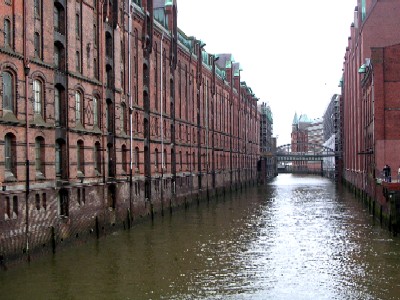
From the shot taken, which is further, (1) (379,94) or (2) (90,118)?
(1) (379,94)

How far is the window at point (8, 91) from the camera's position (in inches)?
747

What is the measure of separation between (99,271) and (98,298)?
11.3ft

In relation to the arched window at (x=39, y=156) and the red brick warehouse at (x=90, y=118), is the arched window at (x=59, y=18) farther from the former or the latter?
the arched window at (x=39, y=156)

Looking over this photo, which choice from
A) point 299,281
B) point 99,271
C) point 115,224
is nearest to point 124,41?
point 115,224

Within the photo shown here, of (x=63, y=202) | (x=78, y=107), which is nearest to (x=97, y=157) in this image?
(x=78, y=107)

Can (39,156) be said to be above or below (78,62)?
below

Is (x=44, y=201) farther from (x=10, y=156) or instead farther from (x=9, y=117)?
(x=9, y=117)

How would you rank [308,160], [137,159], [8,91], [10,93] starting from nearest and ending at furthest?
[8,91] → [10,93] → [137,159] → [308,160]

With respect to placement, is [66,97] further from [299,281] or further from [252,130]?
[252,130]

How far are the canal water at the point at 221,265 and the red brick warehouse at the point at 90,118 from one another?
1806 mm

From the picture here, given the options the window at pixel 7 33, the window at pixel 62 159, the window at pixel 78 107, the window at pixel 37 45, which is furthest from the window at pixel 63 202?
the window at pixel 7 33

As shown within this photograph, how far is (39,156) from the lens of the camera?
21422 mm

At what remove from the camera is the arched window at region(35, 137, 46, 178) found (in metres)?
21.2

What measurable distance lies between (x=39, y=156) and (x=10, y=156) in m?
2.11
